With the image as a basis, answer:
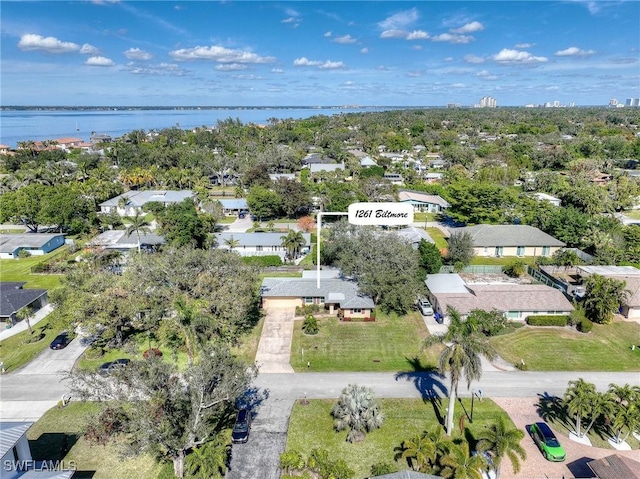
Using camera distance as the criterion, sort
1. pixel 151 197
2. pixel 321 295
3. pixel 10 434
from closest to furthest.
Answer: pixel 10 434
pixel 321 295
pixel 151 197

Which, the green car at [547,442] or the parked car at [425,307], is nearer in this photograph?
the green car at [547,442]

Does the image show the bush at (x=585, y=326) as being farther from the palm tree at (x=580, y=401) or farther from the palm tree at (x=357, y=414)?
the palm tree at (x=357, y=414)

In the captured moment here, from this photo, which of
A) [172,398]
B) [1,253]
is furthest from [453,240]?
[1,253]

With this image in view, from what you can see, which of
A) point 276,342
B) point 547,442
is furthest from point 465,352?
point 276,342

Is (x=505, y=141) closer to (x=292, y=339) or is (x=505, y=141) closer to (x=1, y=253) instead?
(x=292, y=339)

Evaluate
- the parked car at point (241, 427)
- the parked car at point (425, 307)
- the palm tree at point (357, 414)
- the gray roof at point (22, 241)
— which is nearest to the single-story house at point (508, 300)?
the parked car at point (425, 307)

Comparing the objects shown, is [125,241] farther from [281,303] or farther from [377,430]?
[377,430]
